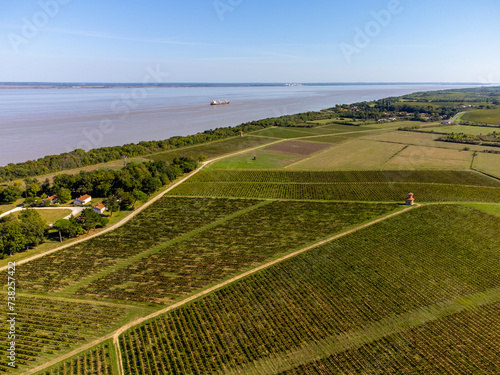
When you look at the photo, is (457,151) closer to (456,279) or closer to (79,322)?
(456,279)

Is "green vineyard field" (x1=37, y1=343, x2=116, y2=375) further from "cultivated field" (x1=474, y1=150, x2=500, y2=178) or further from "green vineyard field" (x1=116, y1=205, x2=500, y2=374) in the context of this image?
"cultivated field" (x1=474, y1=150, x2=500, y2=178)

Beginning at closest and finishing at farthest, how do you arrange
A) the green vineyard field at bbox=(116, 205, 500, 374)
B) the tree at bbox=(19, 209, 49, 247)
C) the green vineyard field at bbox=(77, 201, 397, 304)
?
the green vineyard field at bbox=(116, 205, 500, 374)
the green vineyard field at bbox=(77, 201, 397, 304)
the tree at bbox=(19, 209, 49, 247)

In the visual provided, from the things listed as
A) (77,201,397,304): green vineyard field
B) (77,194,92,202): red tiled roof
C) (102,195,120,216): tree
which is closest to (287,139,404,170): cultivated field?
(77,201,397,304): green vineyard field

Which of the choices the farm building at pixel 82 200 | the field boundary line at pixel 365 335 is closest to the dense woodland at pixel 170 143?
the farm building at pixel 82 200

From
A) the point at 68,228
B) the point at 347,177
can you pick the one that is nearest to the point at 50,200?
the point at 68,228

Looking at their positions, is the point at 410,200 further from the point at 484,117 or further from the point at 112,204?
the point at 484,117
